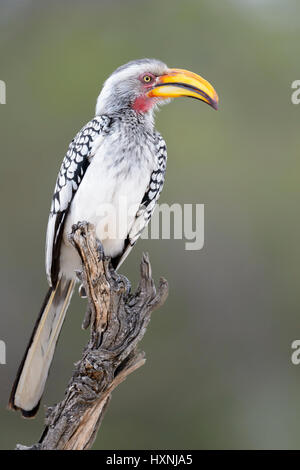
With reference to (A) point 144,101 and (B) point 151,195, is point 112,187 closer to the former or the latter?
(B) point 151,195

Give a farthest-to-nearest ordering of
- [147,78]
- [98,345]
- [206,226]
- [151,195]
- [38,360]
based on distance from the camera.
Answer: [206,226] → [147,78] → [151,195] → [38,360] → [98,345]

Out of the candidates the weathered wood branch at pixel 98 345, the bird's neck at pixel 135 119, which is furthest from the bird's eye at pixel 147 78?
the weathered wood branch at pixel 98 345

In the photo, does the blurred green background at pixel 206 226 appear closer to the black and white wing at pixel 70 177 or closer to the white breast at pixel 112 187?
the black and white wing at pixel 70 177

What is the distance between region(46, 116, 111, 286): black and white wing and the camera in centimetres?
437

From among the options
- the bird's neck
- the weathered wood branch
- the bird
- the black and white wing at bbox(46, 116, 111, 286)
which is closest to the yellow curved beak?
the bird

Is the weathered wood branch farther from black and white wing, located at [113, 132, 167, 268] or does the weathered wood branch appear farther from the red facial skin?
the red facial skin

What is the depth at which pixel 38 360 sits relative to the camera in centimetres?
419

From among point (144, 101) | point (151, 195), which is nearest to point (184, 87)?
point (144, 101)

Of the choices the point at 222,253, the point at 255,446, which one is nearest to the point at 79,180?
the point at 222,253

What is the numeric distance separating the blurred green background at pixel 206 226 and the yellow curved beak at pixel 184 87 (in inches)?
120

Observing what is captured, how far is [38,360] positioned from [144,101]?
160cm

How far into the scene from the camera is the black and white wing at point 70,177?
4.37 m

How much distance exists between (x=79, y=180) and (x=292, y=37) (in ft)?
21.4

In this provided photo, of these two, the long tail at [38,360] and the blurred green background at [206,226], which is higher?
the blurred green background at [206,226]
